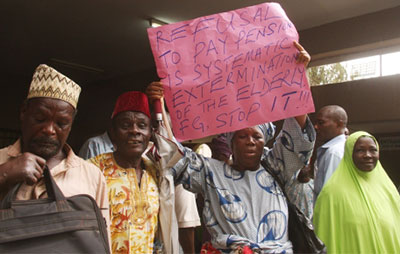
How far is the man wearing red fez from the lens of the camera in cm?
204

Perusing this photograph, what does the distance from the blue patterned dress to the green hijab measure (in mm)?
1191

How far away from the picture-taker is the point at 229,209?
1969mm

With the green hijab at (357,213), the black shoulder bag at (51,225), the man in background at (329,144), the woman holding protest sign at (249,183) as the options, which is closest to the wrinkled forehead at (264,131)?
the woman holding protest sign at (249,183)


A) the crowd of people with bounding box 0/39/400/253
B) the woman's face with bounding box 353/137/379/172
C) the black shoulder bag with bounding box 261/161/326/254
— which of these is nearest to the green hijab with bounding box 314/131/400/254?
the woman's face with bounding box 353/137/379/172

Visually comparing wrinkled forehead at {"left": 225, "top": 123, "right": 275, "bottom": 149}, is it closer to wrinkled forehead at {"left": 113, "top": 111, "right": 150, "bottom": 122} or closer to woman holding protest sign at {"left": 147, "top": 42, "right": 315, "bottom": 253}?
woman holding protest sign at {"left": 147, "top": 42, "right": 315, "bottom": 253}

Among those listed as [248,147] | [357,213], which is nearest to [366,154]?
[357,213]

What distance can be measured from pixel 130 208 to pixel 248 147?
71cm

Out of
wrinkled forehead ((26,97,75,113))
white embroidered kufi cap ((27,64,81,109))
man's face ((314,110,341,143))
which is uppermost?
man's face ((314,110,341,143))

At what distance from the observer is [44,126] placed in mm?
1529

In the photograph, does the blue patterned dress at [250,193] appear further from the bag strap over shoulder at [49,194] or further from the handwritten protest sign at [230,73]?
Result: the bag strap over shoulder at [49,194]

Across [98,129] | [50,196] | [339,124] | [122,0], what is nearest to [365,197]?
[339,124]

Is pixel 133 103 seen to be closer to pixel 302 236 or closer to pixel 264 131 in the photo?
pixel 264 131

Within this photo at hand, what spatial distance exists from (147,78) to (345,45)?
3.97 metres

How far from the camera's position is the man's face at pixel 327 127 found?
4.10 meters
